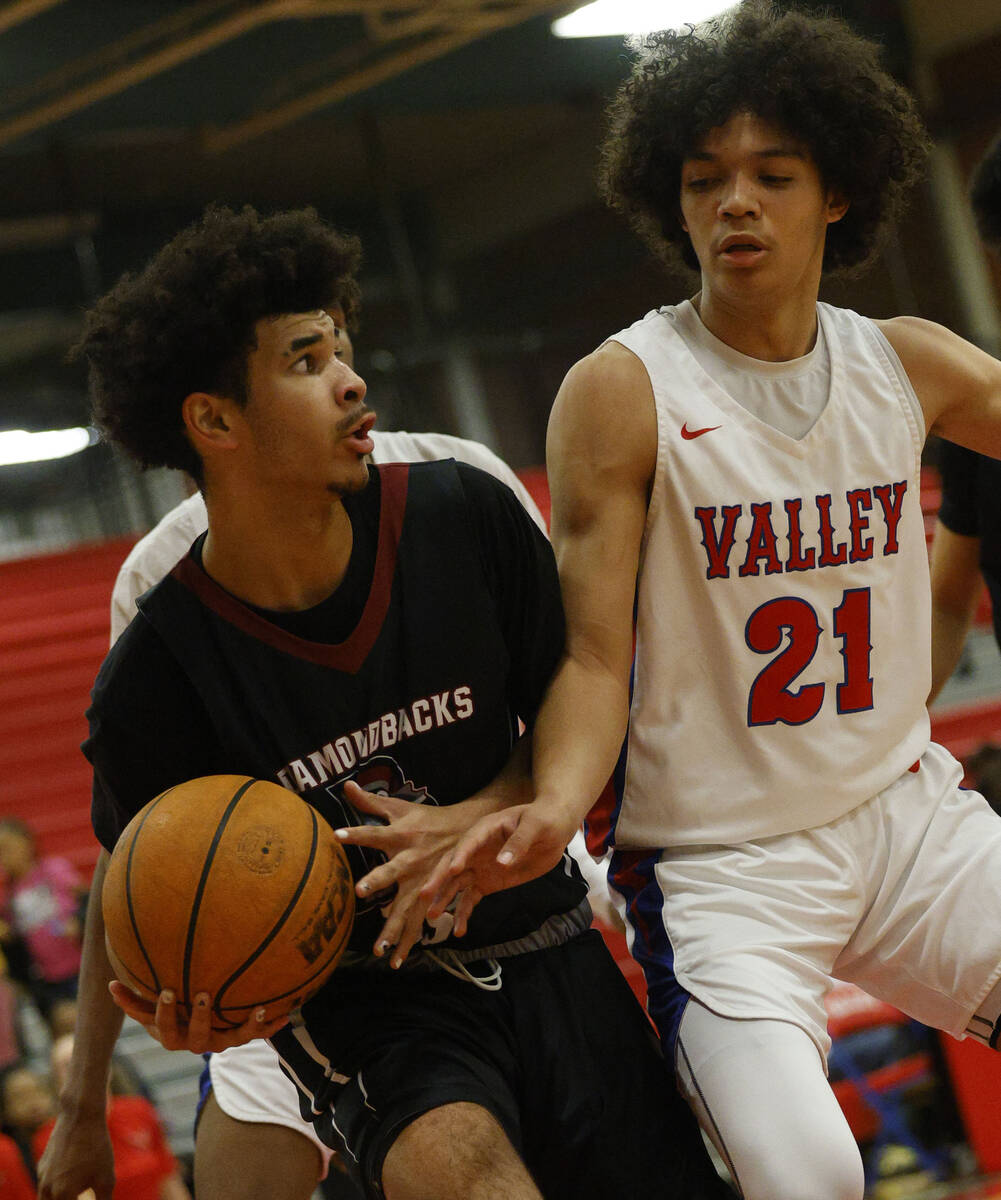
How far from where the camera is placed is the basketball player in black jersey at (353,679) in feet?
8.43

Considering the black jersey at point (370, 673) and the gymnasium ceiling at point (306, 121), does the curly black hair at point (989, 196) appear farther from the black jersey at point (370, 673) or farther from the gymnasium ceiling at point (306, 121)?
the gymnasium ceiling at point (306, 121)

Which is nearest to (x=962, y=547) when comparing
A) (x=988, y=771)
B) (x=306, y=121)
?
(x=988, y=771)

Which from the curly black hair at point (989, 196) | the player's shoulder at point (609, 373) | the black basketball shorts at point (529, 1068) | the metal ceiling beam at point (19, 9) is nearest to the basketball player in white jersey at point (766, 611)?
the player's shoulder at point (609, 373)

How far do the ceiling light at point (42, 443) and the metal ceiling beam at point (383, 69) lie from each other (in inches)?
119

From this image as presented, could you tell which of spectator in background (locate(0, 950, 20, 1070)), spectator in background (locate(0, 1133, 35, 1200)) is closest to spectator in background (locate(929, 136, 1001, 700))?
spectator in background (locate(0, 1133, 35, 1200))

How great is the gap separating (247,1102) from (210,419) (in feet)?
5.42

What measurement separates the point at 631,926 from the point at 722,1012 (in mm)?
386

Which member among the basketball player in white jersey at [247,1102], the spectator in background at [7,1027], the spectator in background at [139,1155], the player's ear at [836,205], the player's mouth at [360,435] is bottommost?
the spectator in background at [139,1155]

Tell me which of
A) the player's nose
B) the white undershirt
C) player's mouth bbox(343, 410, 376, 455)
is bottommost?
the white undershirt

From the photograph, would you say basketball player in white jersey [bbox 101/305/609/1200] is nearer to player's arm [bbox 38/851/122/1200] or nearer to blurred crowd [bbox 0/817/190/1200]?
player's arm [bbox 38/851/122/1200]

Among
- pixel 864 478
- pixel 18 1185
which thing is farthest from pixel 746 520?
pixel 18 1185

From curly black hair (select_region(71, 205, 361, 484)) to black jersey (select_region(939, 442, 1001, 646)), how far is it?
1789 millimetres

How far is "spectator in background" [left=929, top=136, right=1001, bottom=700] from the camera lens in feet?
12.2

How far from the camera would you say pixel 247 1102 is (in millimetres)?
3328
